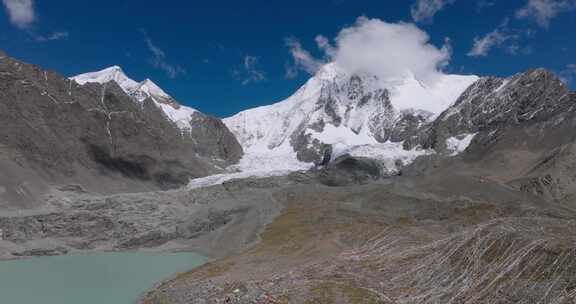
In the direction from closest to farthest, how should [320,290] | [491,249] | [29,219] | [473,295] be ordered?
[473,295] → [320,290] → [491,249] → [29,219]

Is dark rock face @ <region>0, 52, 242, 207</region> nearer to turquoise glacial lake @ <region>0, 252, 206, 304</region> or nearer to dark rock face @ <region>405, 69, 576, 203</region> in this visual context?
turquoise glacial lake @ <region>0, 252, 206, 304</region>

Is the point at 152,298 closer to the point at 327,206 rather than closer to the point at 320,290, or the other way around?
the point at 320,290

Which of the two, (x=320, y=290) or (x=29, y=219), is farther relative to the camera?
(x=29, y=219)

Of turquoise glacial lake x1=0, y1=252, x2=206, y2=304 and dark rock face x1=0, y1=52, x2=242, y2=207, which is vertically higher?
Result: dark rock face x1=0, y1=52, x2=242, y2=207

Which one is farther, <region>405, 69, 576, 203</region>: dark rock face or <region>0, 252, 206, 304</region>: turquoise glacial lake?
<region>405, 69, 576, 203</region>: dark rock face

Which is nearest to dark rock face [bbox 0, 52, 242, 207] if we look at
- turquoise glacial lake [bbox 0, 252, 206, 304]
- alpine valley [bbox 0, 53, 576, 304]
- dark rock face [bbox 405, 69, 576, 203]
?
alpine valley [bbox 0, 53, 576, 304]

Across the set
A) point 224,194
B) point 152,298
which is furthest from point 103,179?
point 152,298

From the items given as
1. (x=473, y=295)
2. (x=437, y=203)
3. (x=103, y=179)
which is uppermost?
(x=103, y=179)

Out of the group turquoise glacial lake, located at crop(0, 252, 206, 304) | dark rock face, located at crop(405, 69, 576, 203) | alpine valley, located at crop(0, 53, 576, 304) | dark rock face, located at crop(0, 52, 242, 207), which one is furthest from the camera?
dark rock face, located at crop(0, 52, 242, 207)

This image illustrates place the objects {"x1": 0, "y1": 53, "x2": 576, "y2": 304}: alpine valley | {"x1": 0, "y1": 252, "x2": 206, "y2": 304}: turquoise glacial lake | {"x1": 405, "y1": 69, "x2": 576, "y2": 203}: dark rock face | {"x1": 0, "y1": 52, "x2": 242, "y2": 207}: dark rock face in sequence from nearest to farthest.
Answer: {"x1": 0, "y1": 53, "x2": 576, "y2": 304}: alpine valley → {"x1": 0, "y1": 252, "x2": 206, "y2": 304}: turquoise glacial lake → {"x1": 405, "y1": 69, "x2": 576, "y2": 203}: dark rock face → {"x1": 0, "y1": 52, "x2": 242, "y2": 207}: dark rock face

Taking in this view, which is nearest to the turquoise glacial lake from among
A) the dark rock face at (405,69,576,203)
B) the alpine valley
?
the alpine valley
